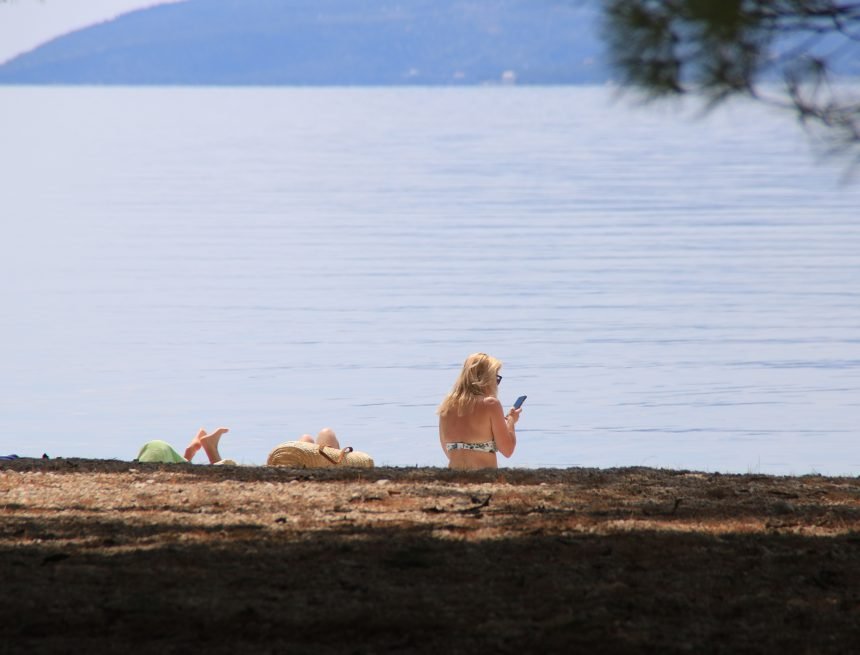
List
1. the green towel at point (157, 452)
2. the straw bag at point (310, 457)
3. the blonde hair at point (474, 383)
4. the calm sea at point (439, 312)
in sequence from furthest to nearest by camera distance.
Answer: the calm sea at point (439, 312)
the green towel at point (157, 452)
the straw bag at point (310, 457)
the blonde hair at point (474, 383)

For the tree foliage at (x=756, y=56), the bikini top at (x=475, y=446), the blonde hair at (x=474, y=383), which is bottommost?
the bikini top at (x=475, y=446)

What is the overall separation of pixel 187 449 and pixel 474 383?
2377 millimetres

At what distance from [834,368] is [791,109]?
10494 mm

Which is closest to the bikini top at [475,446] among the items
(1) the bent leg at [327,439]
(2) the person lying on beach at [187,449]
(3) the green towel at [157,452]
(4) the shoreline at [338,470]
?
(4) the shoreline at [338,470]

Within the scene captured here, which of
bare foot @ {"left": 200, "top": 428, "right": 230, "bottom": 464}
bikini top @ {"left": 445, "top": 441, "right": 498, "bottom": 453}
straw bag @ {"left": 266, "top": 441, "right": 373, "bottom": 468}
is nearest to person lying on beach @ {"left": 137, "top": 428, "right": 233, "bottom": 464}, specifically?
bare foot @ {"left": 200, "top": 428, "right": 230, "bottom": 464}

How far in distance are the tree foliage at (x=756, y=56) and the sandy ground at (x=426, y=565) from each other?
1701 mm

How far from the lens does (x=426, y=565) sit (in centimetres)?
515

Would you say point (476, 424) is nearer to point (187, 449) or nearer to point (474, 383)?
point (474, 383)

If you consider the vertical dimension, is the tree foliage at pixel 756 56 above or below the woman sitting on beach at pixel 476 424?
above

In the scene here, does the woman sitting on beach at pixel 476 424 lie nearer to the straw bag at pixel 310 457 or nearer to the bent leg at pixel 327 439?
the straw bag at pixel 310 457

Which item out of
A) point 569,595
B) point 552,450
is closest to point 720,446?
point 552,450

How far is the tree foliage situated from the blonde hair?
9.59 ft

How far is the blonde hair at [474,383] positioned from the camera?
8.42 m

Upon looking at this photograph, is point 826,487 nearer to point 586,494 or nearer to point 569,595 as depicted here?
point 586,494
